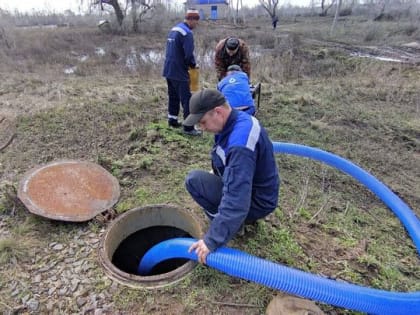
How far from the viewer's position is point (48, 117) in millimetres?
4305

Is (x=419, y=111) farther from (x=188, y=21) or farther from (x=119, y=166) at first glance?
(x=119, y=166)

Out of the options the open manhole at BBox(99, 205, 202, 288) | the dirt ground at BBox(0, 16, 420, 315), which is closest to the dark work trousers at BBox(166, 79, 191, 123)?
the dirt ground at BBox(0, 16, 420, 315)

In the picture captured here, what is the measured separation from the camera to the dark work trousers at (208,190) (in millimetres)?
2023

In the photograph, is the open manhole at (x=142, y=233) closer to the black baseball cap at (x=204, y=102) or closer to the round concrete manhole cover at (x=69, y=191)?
the round concrete manhole cover at (x=69, y=191)

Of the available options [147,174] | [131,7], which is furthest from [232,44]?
[131,7]

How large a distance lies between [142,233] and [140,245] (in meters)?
0.12

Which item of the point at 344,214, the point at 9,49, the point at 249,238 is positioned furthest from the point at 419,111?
the point at 9,49

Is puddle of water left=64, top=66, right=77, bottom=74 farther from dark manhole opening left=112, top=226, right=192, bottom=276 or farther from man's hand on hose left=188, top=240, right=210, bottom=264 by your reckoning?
man's hand on hose left=188, top=240, right=210, bottom=264

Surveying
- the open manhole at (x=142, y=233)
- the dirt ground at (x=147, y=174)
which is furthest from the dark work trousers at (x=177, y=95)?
the open manhole at (x=142, y=233)

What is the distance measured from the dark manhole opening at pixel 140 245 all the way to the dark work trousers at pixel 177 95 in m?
1.89

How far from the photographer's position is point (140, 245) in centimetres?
268

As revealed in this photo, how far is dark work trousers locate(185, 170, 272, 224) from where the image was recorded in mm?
2023

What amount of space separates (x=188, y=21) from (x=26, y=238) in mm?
2939

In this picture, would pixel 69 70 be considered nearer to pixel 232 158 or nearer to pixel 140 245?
pixel 140 245
